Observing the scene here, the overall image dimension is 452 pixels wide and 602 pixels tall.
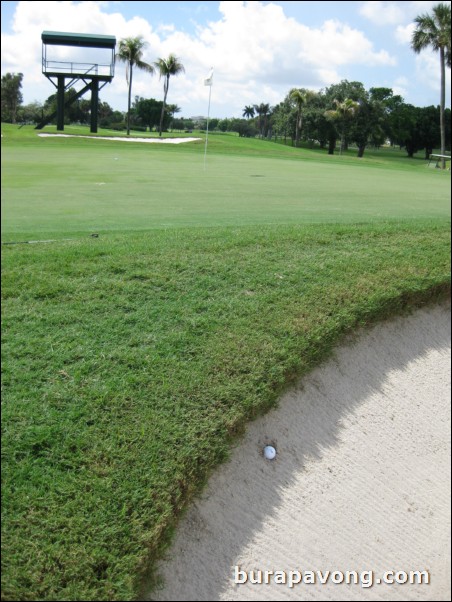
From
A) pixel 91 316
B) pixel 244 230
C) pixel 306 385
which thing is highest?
pixel 244 230

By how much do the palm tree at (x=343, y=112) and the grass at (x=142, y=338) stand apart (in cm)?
2455

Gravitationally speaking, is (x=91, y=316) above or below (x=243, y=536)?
above

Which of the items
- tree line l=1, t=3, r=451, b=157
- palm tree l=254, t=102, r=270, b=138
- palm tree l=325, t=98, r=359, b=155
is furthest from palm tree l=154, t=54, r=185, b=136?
palm tree l=254, t=102, r=270, b=138

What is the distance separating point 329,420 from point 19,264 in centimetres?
357

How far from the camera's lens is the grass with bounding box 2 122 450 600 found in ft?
12.7

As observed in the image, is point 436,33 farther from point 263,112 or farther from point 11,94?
point 263,112

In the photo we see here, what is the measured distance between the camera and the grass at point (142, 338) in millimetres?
3871

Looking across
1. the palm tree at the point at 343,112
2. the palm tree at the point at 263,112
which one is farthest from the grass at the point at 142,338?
the palm tree at the point at 263,112

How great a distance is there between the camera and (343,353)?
20.8 ft

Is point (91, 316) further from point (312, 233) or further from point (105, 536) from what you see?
point (312, 233)

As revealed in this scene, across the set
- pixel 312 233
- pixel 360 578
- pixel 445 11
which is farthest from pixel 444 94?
pixel 360 578

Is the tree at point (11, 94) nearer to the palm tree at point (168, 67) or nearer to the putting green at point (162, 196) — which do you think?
the putting green at point (162, 196)

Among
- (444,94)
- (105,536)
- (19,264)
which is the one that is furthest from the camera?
(444,94)

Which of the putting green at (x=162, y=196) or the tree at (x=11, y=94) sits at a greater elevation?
the tree at (x=11, y=94)
